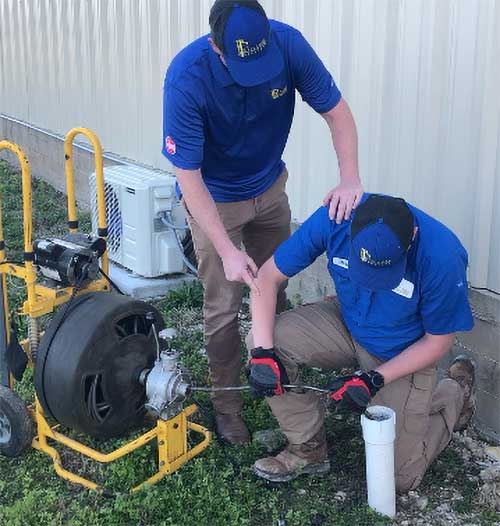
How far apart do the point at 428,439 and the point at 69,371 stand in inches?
63.1

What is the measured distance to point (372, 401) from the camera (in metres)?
3.55

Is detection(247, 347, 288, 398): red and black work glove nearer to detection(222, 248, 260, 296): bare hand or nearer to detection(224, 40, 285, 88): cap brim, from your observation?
detection(222, 248, 260, 296): bare hand

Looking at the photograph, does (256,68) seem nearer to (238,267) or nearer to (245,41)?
(245,41)

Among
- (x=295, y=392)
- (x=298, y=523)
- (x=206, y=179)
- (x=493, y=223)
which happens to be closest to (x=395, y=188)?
(x=493, y=223)

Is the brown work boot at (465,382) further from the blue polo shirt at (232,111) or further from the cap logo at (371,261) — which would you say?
the blue polo shirt at (232,111)

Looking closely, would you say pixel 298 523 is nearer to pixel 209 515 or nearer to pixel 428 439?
pixel 209 515

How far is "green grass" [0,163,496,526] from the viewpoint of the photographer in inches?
133

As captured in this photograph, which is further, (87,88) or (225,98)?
(87,88)

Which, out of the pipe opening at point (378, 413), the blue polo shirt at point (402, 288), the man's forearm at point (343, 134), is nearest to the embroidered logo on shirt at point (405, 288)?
the blue polo shirt at point (402, 288)

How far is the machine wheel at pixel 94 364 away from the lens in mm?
3482

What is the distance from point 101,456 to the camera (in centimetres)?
349

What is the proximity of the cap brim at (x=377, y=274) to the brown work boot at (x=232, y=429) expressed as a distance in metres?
1.23

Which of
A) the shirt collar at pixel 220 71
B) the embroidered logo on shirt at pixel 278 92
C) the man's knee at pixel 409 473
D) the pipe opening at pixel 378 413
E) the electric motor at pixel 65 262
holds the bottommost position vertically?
the man's knee at pixel 409 473

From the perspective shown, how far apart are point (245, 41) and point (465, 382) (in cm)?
189
